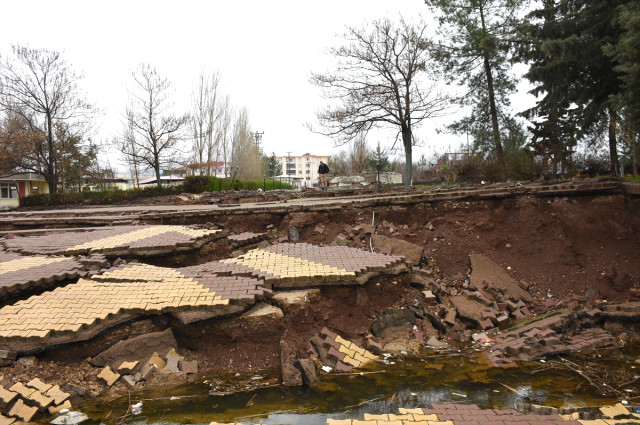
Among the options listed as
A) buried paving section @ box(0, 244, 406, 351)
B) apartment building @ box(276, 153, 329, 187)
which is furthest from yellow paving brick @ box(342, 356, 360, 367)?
apartment building @ box(276, 153, 329, 187)

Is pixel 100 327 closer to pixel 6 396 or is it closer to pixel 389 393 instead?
pixel 6 396

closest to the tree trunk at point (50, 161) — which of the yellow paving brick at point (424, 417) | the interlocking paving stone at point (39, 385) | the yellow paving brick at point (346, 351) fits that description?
the interlocking paving stone at point (39, 385)

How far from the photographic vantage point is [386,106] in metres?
20.8

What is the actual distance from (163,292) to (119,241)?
10.2 feet

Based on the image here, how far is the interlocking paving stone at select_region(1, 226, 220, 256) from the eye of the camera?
22.9ft

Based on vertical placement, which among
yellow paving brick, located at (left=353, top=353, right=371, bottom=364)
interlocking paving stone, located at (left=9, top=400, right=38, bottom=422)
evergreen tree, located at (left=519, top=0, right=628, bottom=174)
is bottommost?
yellow paving brick, located at (left=353, top=353, right=371, bottom=364)

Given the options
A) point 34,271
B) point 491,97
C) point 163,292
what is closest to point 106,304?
point 163,292

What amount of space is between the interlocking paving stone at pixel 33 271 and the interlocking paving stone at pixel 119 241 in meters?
0.54

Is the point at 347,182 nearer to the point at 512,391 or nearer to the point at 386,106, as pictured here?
the point at 386,106

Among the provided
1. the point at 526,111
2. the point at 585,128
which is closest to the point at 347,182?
the point at 526,111

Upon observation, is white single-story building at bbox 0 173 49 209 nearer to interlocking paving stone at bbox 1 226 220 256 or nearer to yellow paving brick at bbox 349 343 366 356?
interlocking paving stone at bbox 1 226 220 256

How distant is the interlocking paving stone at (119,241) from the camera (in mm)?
6988

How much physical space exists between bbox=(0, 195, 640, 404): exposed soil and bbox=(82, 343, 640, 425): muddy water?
54cm

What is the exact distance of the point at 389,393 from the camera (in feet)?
12.9
